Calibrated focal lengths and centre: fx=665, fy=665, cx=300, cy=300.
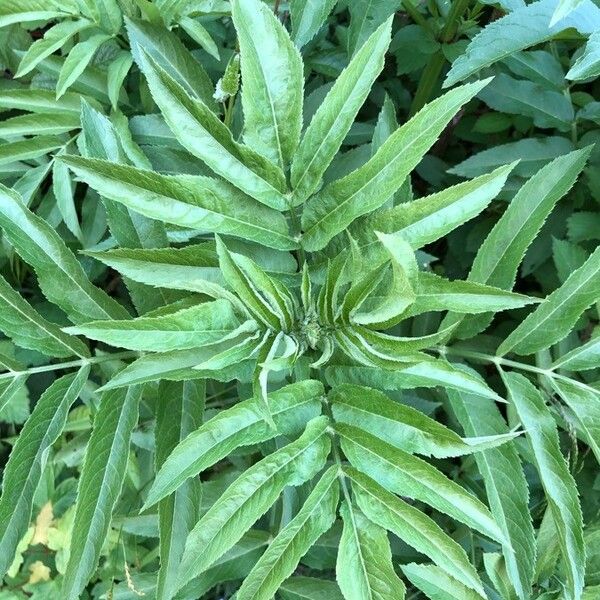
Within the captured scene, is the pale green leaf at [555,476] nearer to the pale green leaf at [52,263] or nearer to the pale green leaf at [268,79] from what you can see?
the pale green leaf at [268,79]

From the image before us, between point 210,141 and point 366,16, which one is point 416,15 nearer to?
point 366,16

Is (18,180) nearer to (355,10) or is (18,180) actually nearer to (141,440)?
(141,440)

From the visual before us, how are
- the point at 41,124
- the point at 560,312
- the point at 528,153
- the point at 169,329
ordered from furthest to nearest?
1. the point at 528,153
2. the point at 41,124
3. the point at 560,312
4. the point at 169,329

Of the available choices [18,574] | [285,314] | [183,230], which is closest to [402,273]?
[285,314]

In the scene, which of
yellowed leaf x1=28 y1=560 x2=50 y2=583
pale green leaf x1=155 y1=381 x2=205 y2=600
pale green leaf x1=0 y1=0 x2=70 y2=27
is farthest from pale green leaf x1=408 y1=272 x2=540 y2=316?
yellowed leaf x1=28 y1=560 x2=50 y2=583

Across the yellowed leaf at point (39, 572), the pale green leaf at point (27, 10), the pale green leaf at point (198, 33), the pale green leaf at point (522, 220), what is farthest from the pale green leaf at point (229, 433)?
the yellowed leaf at point (39, 572)

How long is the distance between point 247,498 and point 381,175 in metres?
0.42

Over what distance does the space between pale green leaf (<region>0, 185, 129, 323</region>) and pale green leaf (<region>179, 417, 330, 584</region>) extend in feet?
1.09

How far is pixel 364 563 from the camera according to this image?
806 millimetres

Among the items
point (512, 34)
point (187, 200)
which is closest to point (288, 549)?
point (187, 200)

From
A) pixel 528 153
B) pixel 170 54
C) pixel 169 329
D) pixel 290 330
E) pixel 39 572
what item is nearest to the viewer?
pixel 169 329

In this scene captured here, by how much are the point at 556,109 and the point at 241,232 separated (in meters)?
0.79

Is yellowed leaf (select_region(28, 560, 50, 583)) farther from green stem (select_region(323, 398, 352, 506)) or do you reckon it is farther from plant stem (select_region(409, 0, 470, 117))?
plant stem (select_region(409, 0, 470, 117))

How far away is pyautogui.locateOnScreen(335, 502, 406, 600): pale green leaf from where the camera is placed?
2.55ft
